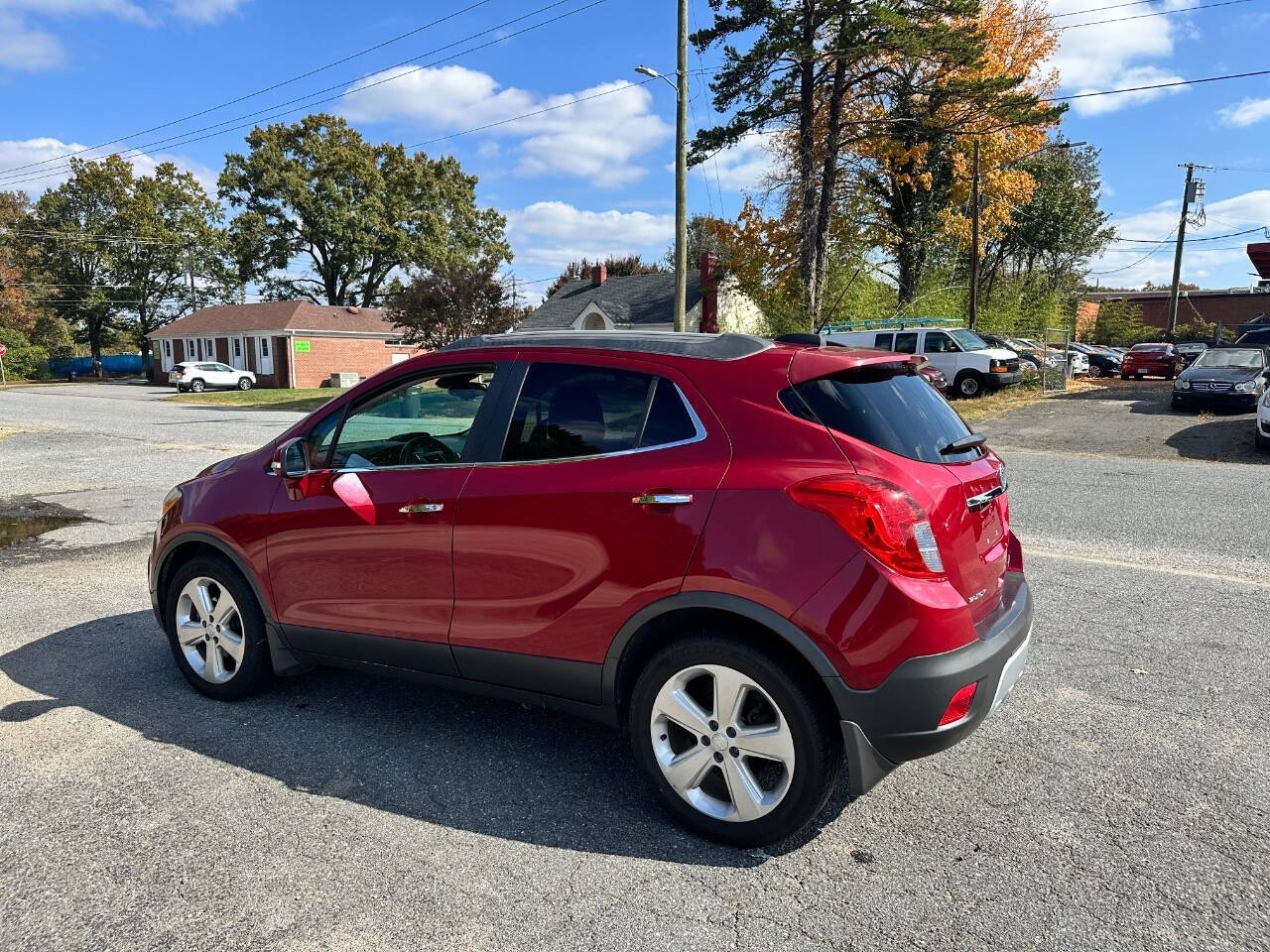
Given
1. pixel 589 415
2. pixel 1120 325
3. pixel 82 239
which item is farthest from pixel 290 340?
pixel 1120 325

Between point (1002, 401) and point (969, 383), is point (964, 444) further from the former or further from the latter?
point (969, 383)

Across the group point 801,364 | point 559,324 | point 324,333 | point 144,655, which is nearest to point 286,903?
point 801,364

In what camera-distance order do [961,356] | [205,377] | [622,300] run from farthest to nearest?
[205,377] → [622,300] → [961,356]

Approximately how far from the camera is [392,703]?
13.4 ft

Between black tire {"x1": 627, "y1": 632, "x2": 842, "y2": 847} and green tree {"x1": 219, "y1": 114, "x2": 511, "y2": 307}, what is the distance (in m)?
58.2

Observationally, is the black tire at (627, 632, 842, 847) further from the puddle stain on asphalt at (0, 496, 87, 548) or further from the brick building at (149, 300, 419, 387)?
the brick building at (149, 300, 419, 387)

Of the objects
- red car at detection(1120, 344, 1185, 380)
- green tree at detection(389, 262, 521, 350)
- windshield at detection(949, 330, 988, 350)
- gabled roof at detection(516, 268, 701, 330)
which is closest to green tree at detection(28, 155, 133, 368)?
gabled roof at detection(516, 268, 701, 330)

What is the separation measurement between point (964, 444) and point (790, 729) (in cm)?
130

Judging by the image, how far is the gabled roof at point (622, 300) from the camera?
128 feet

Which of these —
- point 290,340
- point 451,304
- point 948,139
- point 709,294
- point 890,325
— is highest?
point 948,139

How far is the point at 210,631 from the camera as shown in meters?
4.08

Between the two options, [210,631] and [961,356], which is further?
[961,356]

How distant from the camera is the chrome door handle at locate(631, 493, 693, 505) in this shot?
9.26 feet

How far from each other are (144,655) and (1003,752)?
4554 millimetres
